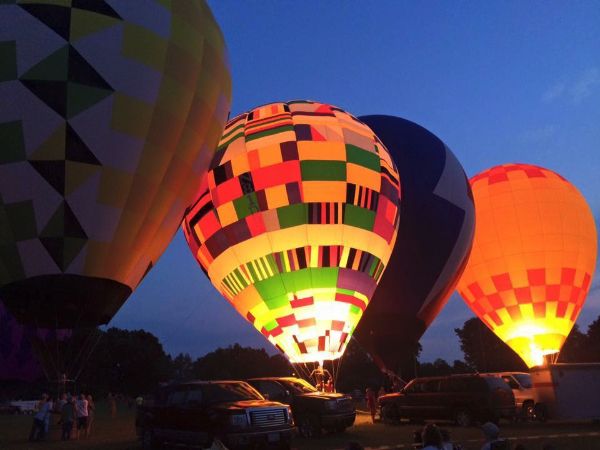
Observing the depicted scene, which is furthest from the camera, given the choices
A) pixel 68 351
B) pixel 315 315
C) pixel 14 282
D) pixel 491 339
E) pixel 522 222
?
pixel 491 339

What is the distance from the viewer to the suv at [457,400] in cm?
1329

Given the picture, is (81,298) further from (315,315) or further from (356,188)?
(356,188)

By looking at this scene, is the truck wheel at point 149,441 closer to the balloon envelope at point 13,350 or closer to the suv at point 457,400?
the suv at point 457,400

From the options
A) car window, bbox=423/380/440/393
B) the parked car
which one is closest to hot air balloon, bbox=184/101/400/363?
car window, bbox=423/380/440/393

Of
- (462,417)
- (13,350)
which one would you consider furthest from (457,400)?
(13,350)

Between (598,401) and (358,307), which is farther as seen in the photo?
(358,307)

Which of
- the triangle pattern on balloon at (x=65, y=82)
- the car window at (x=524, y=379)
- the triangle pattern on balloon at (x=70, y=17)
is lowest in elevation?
the car window at (x=524, y=379)

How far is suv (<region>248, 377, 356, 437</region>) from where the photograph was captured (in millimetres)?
12180

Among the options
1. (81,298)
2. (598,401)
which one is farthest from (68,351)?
(598,401)

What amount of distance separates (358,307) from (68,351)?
25.7ft

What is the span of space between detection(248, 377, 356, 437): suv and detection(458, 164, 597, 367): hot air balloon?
512 inches

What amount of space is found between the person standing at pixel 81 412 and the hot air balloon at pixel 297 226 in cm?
502

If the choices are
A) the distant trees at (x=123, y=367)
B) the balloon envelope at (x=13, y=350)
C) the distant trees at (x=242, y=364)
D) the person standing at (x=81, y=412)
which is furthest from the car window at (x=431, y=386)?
the distant trees at (x=242, y=364)

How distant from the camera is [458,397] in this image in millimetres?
13867
